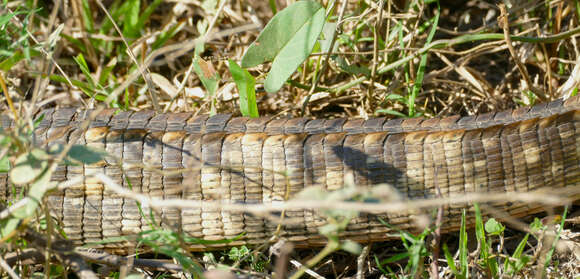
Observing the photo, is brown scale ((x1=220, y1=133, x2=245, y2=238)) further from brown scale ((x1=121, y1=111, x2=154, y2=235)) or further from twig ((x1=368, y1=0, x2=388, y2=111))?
twig ((x1=368, y1=0, x2=388, y2=111))

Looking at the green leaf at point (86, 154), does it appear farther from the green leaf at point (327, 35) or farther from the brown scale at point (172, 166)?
the green leaf at point (327, 35)

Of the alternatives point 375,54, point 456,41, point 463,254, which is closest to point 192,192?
point 463,254

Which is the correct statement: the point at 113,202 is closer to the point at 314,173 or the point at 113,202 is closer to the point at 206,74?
Answer: the point at 206,74

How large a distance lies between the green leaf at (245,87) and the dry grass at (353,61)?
21 centimetres

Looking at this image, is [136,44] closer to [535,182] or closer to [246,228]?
[246,228]

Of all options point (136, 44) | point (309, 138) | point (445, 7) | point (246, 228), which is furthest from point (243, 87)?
point (445, 7)

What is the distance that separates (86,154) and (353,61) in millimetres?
2121

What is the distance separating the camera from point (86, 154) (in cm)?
196

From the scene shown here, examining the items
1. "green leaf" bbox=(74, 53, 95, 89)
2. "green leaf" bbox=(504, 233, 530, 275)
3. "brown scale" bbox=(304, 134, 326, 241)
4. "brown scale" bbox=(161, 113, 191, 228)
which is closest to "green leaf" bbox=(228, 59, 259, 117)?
"brown scale" bbox=(161, 113, 191, 228)

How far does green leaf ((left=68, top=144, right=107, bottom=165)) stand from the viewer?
1.95 meters

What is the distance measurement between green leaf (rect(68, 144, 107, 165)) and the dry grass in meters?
1.36

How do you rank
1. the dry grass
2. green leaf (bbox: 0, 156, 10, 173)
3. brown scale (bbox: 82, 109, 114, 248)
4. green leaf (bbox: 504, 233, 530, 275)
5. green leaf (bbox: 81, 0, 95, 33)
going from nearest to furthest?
1. green leaf (bbox: 0, 156, 10, 173)
2. green leaf (bbox: 504, 233, 530, 275)
3. brown scale (bbox: 82, 109, 114, 248)
4. the dry grass
5. green leaf (bbox: 81, 0, 95, 33)

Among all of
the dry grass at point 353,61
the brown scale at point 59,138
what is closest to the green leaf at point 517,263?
the dry grass at point 353,61

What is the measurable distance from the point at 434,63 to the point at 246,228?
6.63 feet
